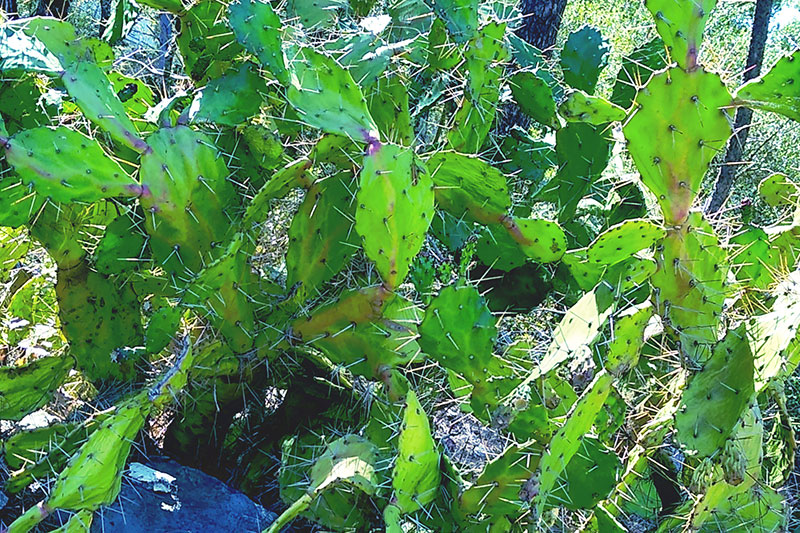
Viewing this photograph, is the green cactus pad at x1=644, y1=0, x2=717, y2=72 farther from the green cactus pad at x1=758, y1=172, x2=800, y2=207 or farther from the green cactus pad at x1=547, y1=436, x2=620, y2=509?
the green cactus pad at x1=758, y1=172, x2=800, y2=207

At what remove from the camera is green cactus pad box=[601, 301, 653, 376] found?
1.27 metres

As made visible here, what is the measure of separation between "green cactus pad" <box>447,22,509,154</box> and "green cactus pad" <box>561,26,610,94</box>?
0.92 ft

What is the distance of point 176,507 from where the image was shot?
1.39 meters

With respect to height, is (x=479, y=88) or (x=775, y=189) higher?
(x=479, y=88)

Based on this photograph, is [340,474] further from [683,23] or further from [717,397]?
[683,23]

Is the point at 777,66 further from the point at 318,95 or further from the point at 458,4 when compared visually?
the point at 318,95

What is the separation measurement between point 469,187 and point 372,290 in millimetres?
305

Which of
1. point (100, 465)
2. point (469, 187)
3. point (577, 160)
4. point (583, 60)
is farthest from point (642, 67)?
point (100, 465)

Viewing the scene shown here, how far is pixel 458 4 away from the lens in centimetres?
153

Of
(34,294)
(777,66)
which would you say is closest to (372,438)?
(777,66)

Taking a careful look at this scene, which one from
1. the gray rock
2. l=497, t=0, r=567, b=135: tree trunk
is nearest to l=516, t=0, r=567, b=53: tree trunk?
l=497, t=0, r=567, b=135: tree trunk

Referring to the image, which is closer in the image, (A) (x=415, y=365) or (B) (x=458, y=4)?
(B) (x=458, y=4)

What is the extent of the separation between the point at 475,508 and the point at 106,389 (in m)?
0.80

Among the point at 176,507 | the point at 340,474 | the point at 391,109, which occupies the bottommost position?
the point at 176,507
